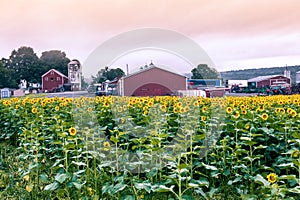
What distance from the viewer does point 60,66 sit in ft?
118

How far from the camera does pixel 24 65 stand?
149 feet

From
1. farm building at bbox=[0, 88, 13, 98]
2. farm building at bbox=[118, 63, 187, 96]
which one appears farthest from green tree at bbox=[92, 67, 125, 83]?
farm building at bbox=[0, 88, 13, 98]

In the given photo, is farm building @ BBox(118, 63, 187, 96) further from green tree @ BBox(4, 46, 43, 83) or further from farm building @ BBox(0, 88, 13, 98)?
green tree @ BBox(4, 46, 43, 83)

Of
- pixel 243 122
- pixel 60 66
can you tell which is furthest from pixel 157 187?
pixel 60 66

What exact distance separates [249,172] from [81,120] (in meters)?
2.52

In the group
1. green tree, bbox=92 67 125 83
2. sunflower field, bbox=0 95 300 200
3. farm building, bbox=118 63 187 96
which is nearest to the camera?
sunflower field, bbox=0 95 300 200

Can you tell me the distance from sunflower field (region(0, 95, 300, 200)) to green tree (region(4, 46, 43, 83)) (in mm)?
39481

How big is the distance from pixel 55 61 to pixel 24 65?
29.5ft

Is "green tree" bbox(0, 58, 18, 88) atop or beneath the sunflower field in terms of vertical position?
atop

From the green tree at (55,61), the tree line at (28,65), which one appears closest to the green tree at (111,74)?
the green tree at (55,61)

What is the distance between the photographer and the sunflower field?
9.54 ft

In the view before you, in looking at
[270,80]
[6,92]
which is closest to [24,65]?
[6,92]

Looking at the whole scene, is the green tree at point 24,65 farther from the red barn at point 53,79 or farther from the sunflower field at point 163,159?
the sunflower field at point 163,159

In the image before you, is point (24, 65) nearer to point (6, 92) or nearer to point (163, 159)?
point (6, 92)
